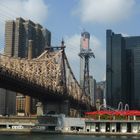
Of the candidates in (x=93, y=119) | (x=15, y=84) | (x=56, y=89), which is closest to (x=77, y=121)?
(x=93, y=119)

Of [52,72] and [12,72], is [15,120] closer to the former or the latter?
[52,72]

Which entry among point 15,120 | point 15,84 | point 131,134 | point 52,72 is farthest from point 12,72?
point 15,120

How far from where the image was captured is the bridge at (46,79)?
285ft

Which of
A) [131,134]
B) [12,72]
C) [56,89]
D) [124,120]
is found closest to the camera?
[12,72]

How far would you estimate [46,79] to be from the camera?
115m

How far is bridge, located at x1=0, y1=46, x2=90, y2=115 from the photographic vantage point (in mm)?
86812

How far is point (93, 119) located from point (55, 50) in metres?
36.0

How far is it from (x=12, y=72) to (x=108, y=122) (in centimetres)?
2886

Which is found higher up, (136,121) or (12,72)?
(12,72)

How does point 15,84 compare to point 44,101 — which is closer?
point 15,84

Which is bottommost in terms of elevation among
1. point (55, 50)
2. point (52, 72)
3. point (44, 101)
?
point (44, 101)

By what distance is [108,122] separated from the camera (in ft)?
334

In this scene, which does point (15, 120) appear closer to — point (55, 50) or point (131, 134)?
point (55, 50)

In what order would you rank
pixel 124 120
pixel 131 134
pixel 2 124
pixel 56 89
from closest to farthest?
pixel 131 134 → pixel 124 120 → pixel 56 89 → pixel 2 124
